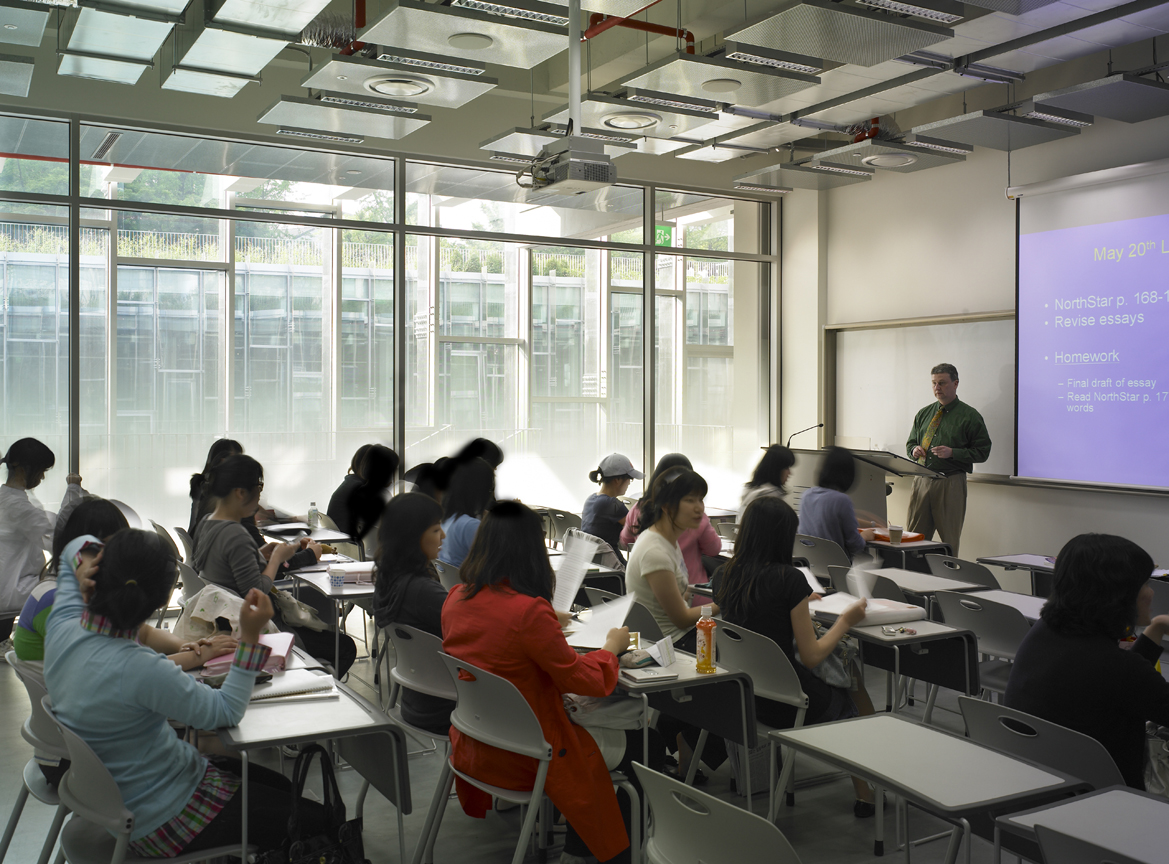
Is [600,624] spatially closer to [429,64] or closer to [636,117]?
[429,64]

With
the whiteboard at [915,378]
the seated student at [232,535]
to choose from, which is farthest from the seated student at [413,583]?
the whiteboard at [915,378]

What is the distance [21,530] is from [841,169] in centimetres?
585

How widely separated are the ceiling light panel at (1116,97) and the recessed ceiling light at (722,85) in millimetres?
1750

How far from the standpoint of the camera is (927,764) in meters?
2.20

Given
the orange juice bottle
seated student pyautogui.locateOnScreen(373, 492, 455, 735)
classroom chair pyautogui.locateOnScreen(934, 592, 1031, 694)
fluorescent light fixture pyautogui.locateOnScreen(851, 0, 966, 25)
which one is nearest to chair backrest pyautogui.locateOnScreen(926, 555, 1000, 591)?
classroom chair pyautogui.locateOnScreen(934, 592, 1031, 694)

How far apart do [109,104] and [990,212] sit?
6.44 m

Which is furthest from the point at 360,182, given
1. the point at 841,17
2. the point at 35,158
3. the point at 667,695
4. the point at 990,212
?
the point at 667,695

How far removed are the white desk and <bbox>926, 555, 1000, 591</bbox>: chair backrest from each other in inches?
94.8

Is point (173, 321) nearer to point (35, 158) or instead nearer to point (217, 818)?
point (35, 158)

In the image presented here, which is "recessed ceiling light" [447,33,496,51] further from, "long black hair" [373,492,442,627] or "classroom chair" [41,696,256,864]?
"classroom chair" [41,696,256,864]

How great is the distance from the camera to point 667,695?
135 inches

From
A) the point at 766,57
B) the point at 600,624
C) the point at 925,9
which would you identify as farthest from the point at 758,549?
the point at 766,57

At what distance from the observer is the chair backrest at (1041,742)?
86.7 inches

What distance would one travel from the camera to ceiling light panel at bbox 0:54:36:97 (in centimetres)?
505
